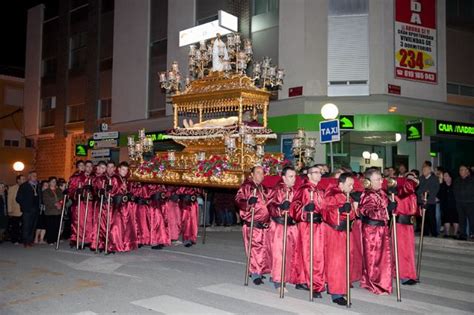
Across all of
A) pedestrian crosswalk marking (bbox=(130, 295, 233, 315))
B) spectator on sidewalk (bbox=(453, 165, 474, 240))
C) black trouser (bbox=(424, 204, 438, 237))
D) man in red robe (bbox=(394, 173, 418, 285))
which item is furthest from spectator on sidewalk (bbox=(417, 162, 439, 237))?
pedestrian crosswalk marking (bbox=(130, 295, 233, 315))

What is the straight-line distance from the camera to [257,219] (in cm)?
711

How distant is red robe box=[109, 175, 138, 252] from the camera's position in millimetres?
9859

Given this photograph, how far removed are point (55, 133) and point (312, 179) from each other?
22.6 m

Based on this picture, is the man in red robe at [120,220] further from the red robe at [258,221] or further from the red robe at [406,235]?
the red robe at [406,235]

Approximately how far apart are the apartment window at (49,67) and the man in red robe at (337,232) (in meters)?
24.6

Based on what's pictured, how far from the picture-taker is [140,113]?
21.1 meters

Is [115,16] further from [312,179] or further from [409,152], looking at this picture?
[312,179]

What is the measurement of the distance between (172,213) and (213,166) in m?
3.07

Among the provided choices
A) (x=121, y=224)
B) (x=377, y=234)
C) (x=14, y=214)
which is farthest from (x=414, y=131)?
(x=14, y=214)

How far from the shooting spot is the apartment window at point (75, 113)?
24969 mm

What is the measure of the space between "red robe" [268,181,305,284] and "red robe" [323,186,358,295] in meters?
0.51

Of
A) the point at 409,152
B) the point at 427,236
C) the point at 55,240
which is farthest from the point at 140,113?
the point at 427,236

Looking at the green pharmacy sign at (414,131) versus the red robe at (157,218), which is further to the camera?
the green pharmacy sign at (414,131)

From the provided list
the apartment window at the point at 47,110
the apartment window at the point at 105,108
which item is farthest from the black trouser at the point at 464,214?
the apartment window at the point at 47,110
